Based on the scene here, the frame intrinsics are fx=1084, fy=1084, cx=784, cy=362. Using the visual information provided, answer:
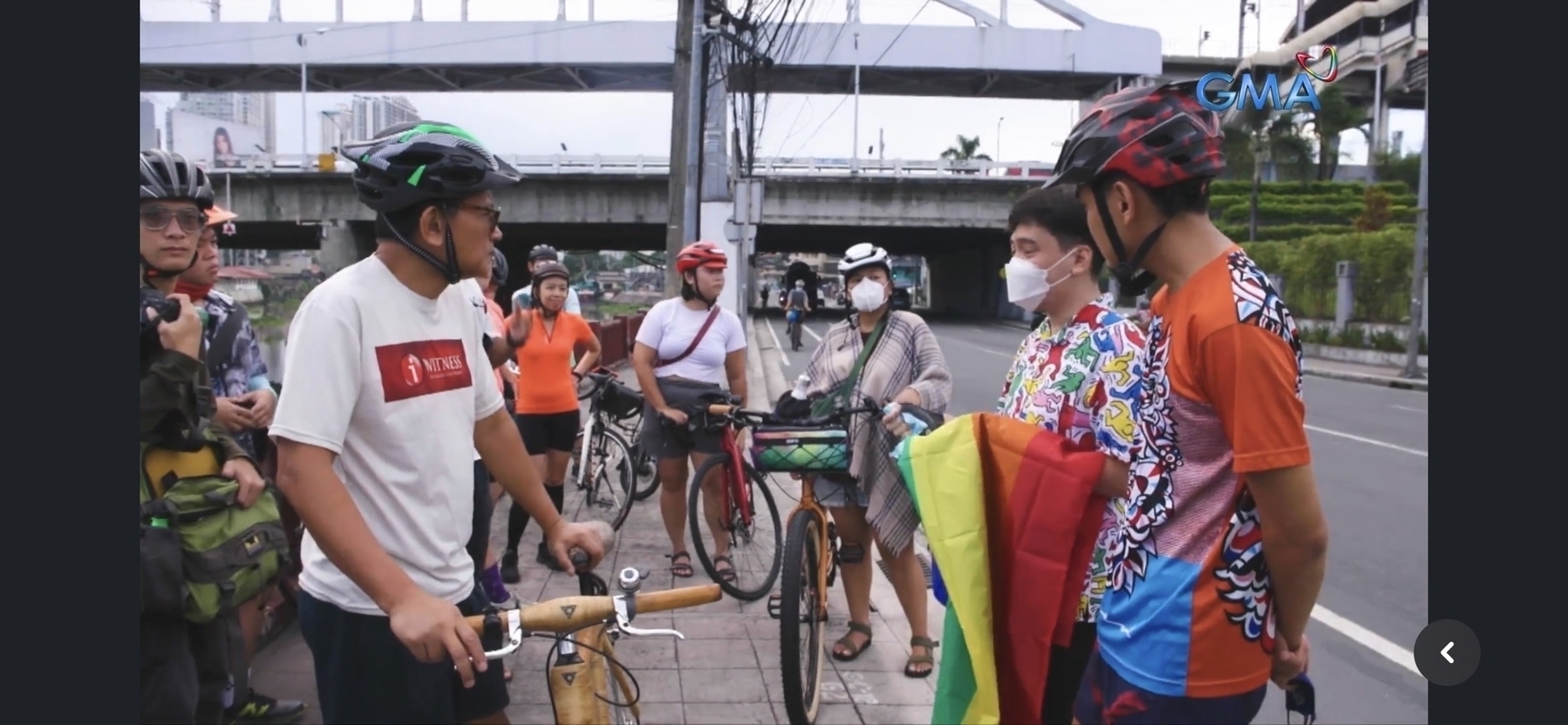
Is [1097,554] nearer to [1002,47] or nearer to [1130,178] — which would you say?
[1130,178]

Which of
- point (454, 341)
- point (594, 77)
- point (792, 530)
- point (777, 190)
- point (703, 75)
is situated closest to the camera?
point (454, 341)

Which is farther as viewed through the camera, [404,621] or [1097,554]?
[1097,554]

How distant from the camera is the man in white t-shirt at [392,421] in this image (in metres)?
2.10

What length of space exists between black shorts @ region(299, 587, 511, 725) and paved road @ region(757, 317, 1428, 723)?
351 centimetres

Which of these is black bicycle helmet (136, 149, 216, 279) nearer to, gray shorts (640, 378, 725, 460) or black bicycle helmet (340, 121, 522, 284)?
black bicycle helmet (340, 121, 522, 284)

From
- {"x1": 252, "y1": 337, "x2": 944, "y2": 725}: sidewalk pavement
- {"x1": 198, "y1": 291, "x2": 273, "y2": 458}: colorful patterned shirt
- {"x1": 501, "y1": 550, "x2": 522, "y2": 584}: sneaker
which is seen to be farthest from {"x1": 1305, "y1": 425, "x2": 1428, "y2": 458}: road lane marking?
{"x1": 198, "y1": 291, "x2": 273, "y2": 458}: colorful patterned shirt

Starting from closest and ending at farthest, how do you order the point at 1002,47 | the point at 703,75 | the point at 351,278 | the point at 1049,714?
the point at 351,278, the point at 1049,714, the point at 703,75, the point at 1002,47

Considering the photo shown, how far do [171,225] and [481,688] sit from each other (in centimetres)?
172

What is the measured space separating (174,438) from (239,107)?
2361 inches

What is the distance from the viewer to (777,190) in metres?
35.7

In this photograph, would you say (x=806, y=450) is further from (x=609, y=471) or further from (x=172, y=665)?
(x=609, y=471)

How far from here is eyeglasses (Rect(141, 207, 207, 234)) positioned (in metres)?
3.14

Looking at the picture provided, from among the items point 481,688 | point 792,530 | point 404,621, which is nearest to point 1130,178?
point 404,621

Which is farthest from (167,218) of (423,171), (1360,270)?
(1360,270)
